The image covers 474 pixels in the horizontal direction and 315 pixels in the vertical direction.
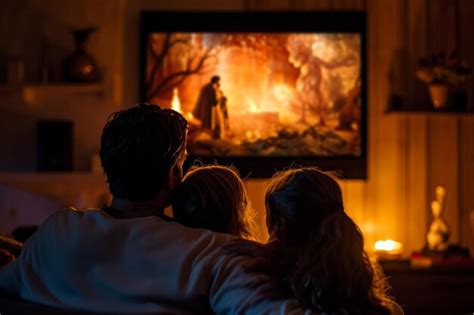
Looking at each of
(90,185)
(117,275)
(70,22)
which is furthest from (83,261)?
(70,22)

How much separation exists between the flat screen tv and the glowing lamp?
44cm

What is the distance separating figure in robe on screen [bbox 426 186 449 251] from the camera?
4.58m

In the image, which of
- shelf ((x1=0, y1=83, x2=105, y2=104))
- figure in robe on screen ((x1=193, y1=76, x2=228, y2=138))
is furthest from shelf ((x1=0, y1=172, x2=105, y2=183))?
figure in robe on screen ((x1=193, y1=76, x2=228, y2=138))

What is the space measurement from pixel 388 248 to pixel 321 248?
3.32 m

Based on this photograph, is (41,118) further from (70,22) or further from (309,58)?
(309,58)

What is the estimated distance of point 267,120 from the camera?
15.6 ft

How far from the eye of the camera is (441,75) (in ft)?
15.5

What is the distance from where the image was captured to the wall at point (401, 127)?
15.8 feet

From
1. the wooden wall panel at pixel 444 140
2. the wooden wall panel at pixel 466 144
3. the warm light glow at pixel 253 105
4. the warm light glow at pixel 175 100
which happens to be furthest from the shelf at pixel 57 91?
the wooden wall panel at pixel 466 144

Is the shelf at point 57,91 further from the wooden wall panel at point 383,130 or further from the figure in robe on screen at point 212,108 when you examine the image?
the wooden wall panel at point 383,130

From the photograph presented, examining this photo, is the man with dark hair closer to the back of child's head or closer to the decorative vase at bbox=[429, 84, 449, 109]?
the back of child's head

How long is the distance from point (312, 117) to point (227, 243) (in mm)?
3374

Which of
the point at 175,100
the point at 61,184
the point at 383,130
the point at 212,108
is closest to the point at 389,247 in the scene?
the point at 383,130

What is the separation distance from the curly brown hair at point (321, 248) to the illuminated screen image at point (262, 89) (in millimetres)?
3226
